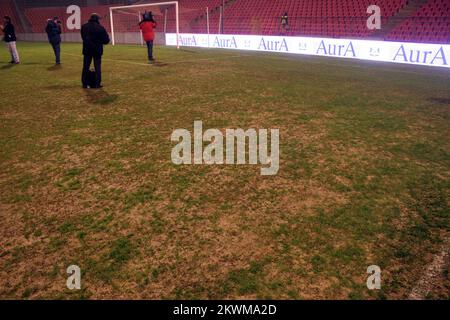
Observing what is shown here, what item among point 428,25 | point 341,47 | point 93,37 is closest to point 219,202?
point 93,37

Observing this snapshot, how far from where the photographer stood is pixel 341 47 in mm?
17781

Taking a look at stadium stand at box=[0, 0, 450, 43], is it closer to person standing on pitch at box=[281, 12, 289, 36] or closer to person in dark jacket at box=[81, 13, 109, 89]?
person standing on pitch at box=[281, 12, 289, 36]

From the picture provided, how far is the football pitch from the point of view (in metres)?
2.81

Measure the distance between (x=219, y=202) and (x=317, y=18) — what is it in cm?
2132

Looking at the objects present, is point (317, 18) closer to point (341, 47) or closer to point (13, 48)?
point (341, 47)

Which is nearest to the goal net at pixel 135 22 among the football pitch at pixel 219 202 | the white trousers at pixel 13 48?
the white trousers at pixel 13 48

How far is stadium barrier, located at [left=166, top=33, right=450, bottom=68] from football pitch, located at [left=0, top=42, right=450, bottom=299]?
27.5 feet

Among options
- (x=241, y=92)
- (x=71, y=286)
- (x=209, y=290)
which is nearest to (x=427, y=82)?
(x=241, y=92)

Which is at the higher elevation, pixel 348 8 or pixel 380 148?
pixel 348 8

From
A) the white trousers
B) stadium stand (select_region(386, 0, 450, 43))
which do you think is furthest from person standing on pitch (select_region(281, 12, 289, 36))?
the white trousers

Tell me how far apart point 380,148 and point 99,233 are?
4.61 meters

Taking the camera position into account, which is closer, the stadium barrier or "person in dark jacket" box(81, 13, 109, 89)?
"person in dark jacket" box(81, 13, 109, 89)

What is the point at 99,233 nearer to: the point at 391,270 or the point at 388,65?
the point at 391,270

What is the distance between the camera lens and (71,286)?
272 centimetres
